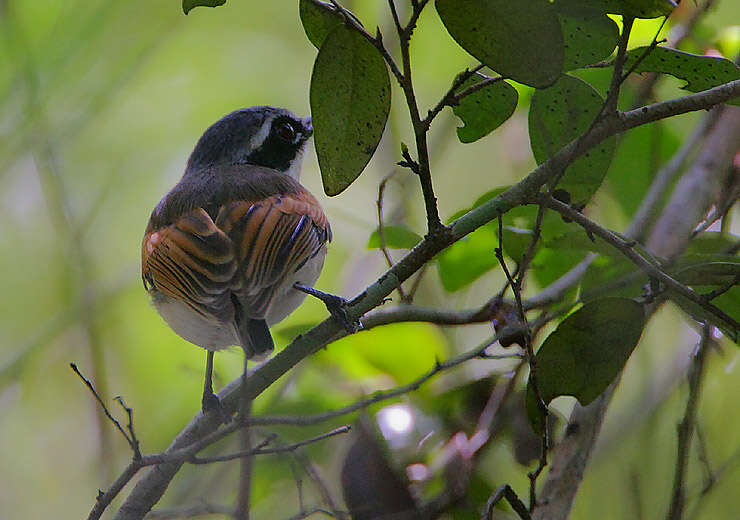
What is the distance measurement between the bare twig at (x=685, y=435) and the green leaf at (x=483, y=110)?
692mm

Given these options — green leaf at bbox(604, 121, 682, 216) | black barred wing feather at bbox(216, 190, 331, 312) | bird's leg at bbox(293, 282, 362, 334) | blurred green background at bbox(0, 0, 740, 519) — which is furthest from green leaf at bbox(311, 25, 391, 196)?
green leaf at bbox(604, 121, 682, 216)

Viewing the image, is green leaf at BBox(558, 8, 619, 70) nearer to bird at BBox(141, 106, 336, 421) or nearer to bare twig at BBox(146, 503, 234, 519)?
bird at BBox(141, 106, 336, 421)

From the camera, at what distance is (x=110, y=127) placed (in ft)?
18.3

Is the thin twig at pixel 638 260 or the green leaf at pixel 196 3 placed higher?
the green leaf at pixel 196 3

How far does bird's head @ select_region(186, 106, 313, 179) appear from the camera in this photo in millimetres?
3332

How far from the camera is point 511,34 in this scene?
1.43m

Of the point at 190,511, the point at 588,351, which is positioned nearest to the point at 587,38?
the point at 588,351

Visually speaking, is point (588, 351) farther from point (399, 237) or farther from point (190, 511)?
point (190, 511)

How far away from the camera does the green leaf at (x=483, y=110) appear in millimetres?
1717

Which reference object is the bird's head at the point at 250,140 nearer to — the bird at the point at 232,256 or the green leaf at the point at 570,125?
the bird at the point at 232,256

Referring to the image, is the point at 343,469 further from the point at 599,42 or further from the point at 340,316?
the point at 599,42

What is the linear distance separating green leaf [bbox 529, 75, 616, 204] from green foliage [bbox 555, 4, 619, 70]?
0.58 ft

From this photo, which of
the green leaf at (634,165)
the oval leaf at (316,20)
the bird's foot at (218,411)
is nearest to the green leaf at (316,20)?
the oval leaf at (316,20)

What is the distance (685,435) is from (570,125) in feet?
2.41
